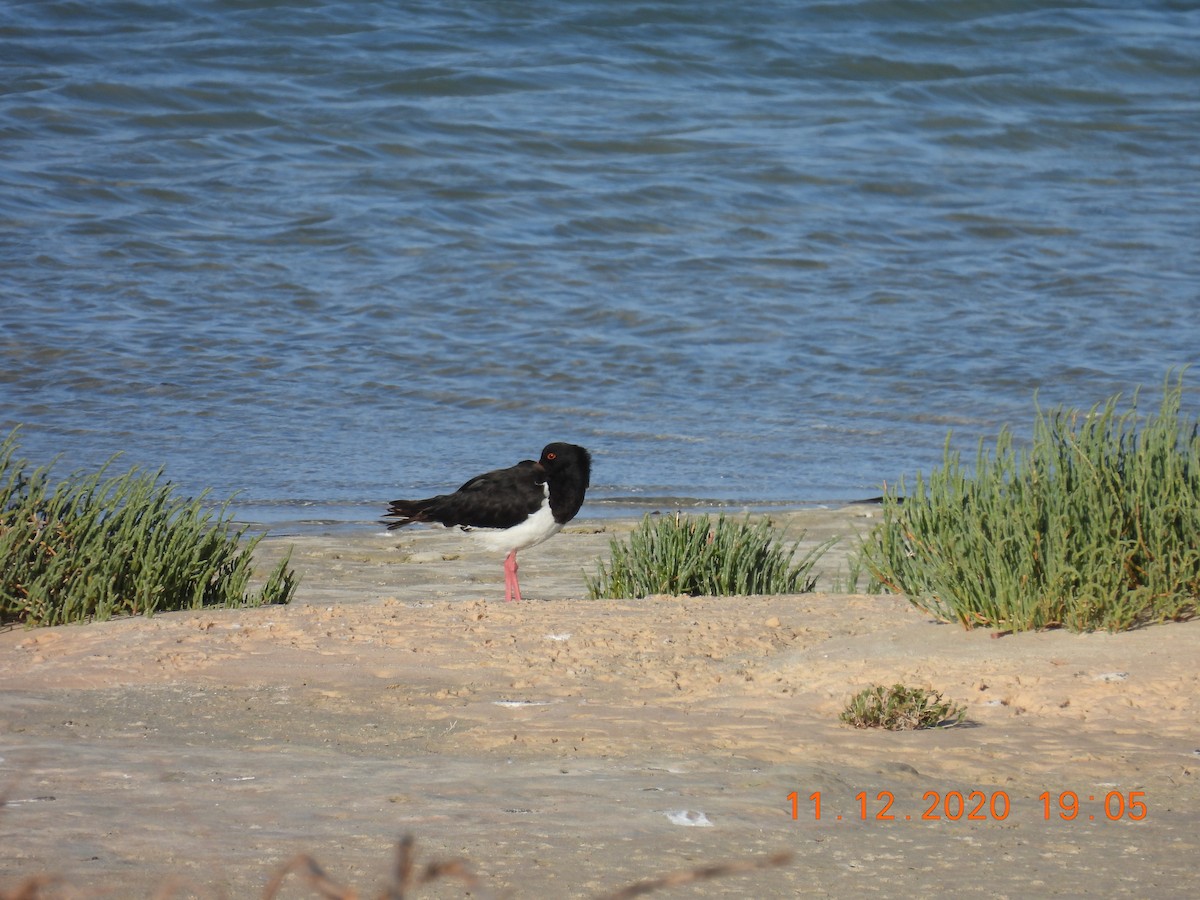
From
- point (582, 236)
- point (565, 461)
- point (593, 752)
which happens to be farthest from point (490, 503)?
point (582, 236)

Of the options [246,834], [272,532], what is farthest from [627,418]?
[246,834]

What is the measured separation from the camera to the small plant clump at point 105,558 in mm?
6816

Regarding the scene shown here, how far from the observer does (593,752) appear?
192 inches

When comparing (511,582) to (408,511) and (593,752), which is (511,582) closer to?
(408,511)

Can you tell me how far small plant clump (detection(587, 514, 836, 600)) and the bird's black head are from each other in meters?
0.90

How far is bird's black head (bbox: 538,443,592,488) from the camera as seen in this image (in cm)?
880

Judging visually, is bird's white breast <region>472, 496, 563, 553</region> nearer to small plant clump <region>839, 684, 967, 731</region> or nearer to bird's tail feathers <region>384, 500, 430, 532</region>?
bird's tail feathers <region>384, 500, 430, 532</region>

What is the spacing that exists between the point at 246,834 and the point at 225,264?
1413 cm

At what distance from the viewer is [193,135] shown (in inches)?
856

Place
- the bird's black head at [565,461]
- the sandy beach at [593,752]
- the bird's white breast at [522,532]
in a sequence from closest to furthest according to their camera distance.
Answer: the sandy beach at [593,752]
the bird's white breast at [522,532]
the bird's black head at [565,461]

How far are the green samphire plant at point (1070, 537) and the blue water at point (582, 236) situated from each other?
507cm

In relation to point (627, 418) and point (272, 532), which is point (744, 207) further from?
point (272, 532)

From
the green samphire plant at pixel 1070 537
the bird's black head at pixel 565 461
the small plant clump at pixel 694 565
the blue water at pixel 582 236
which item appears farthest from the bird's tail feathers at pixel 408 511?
the green samphire plant at pixel 1070 537

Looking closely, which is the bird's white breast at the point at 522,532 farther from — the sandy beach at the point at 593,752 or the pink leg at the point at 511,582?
the sandy beach at the point at 593,752
